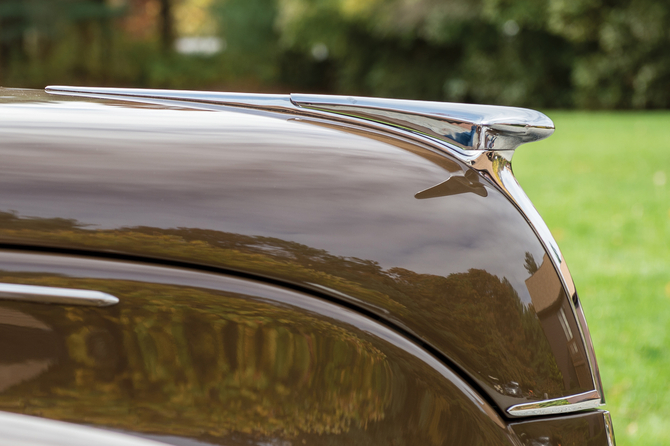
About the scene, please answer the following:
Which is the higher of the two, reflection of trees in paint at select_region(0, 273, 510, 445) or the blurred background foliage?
the blurred background foliage

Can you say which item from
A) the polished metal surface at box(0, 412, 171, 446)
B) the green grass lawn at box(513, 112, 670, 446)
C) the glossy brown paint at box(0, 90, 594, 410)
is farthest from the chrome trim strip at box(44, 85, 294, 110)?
the green grass lawn at box(513, 112, 670, 446)

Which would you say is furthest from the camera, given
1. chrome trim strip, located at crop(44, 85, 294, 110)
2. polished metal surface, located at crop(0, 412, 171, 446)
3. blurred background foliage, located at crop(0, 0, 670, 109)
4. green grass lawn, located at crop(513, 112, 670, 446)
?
blurred background foliage, located at crop(0, 0, 670, 109)

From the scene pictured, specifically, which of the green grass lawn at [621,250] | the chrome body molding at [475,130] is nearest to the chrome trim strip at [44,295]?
the chrome body molding at [475,130]

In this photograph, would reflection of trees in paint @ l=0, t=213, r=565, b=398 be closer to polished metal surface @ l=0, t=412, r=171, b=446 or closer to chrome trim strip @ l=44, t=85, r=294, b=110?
polished metal surface @ l=0, t=412, r=171, b=446

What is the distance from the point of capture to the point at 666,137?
9766mm

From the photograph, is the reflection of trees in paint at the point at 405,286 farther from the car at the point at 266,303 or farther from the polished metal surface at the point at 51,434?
the polished metal surface at the point at 51,434

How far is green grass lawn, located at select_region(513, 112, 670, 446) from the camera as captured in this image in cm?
275

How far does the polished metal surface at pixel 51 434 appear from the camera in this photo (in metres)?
0.74

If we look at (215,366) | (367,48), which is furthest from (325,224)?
(367,48)

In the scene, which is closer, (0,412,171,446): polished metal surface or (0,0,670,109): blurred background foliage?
(0,412,171,446): polished metal surface

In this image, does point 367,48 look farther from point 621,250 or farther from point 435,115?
point 435,115

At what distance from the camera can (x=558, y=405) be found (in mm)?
879

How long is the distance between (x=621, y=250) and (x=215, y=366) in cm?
442

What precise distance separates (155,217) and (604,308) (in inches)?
132
